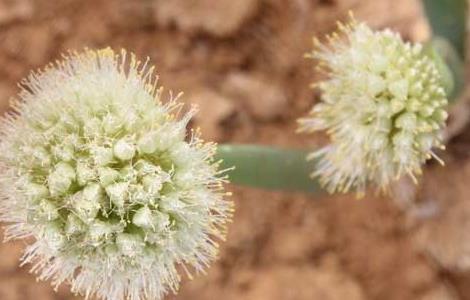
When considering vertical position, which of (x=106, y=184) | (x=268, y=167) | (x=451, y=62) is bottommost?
(x=106, y=184)

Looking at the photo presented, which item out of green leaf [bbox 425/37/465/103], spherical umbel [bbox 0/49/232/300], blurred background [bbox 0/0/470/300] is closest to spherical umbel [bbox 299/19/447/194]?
green leaf [bbox 425/37/465/103]

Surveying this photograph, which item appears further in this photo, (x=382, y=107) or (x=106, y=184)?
(x=382, y=107)

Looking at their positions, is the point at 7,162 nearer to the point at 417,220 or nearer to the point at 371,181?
the point at 371,181

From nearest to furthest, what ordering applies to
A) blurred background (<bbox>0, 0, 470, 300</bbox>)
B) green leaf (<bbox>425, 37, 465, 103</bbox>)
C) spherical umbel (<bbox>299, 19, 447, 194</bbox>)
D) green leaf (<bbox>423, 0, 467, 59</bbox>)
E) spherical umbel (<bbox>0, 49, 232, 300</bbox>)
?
spherical umbel (<bbox>0, 49, 232, 300</bbox>) < spherical umbel (<bbox>299, 19, 447, 194</bbox>) < green leaf (<bbox>425, 37, 465, 103</bbox>) < green leaf (<bbox>423, 0, 467, 59</bbox>) < blurred background (<bbox>0, 0, 470, 300</bbox>)

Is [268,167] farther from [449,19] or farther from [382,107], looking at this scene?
[449,19]

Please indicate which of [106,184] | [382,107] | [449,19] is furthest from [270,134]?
[106,184]

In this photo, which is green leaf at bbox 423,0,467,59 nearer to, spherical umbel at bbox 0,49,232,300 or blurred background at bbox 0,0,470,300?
blurred background at bbox 0,0,470,300

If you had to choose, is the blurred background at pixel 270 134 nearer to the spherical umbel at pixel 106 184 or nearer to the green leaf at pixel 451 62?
the green leaf at pixel 451 62
